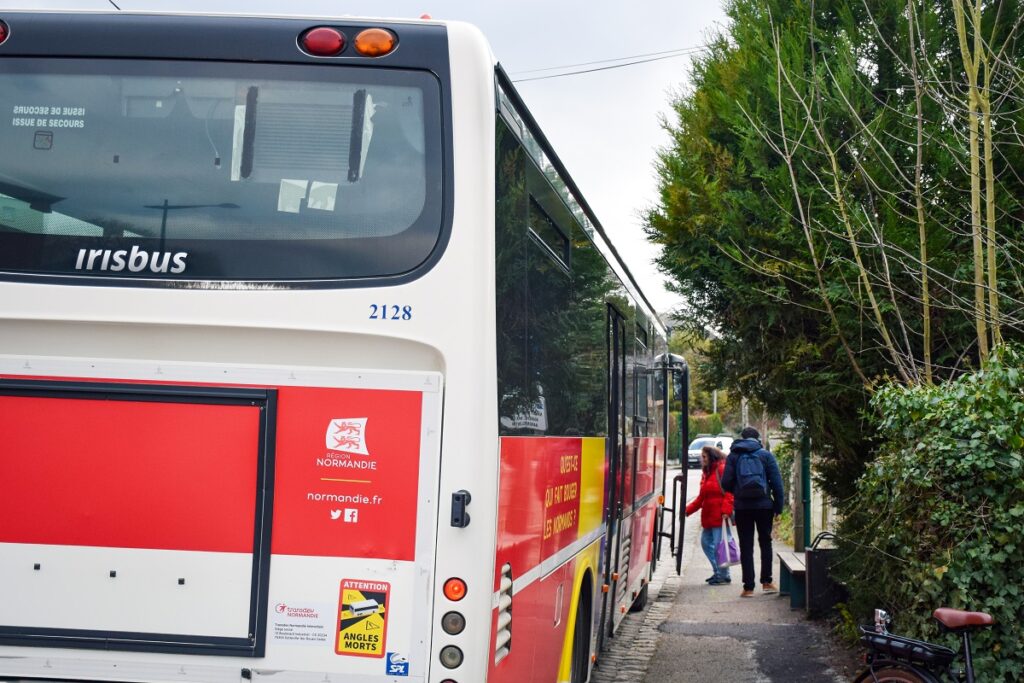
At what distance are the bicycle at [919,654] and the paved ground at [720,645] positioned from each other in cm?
280

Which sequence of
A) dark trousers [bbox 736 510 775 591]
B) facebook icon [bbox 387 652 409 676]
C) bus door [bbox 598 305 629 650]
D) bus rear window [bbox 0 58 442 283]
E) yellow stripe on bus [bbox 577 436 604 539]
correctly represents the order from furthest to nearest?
dark trousers [bbox 736 510 775 591] → bus door [bbox 598 305 629 650] → yellow stripe on bus [bbox 577 436 604 539] → bus rear window [bbox 0 58 442 283] → facebook icon [bbox 387 652 409 676]

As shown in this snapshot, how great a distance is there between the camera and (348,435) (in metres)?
4.51

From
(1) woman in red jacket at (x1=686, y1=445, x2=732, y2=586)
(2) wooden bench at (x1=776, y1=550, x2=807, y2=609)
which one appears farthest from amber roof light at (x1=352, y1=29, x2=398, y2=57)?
(1) woman in red jacket at (x1=686, y1=445, x2=732, y2=586)

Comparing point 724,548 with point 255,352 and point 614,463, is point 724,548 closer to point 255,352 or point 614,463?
point 614,463

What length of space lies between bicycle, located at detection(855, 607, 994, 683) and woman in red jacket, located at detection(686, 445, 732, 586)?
875cm

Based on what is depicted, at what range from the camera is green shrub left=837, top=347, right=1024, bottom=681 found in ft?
21.2

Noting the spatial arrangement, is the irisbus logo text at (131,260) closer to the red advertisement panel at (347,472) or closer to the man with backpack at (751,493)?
the red advertisement panel at (347,472)

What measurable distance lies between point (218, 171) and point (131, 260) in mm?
493

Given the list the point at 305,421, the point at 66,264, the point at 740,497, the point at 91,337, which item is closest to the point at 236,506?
the point at 305,421

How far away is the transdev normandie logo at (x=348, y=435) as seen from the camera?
4.50 metres

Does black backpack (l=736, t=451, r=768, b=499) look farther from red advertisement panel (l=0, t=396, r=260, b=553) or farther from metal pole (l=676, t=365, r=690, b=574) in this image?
red advertisement panel (l=0, t=396, r=260, b=553)

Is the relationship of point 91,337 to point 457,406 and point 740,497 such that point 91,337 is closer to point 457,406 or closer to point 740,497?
point 457,406

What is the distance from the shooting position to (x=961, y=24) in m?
7.51

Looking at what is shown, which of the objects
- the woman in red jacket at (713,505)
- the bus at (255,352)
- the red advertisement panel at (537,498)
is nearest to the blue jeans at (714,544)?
the woman in red jacket at (713,505)
